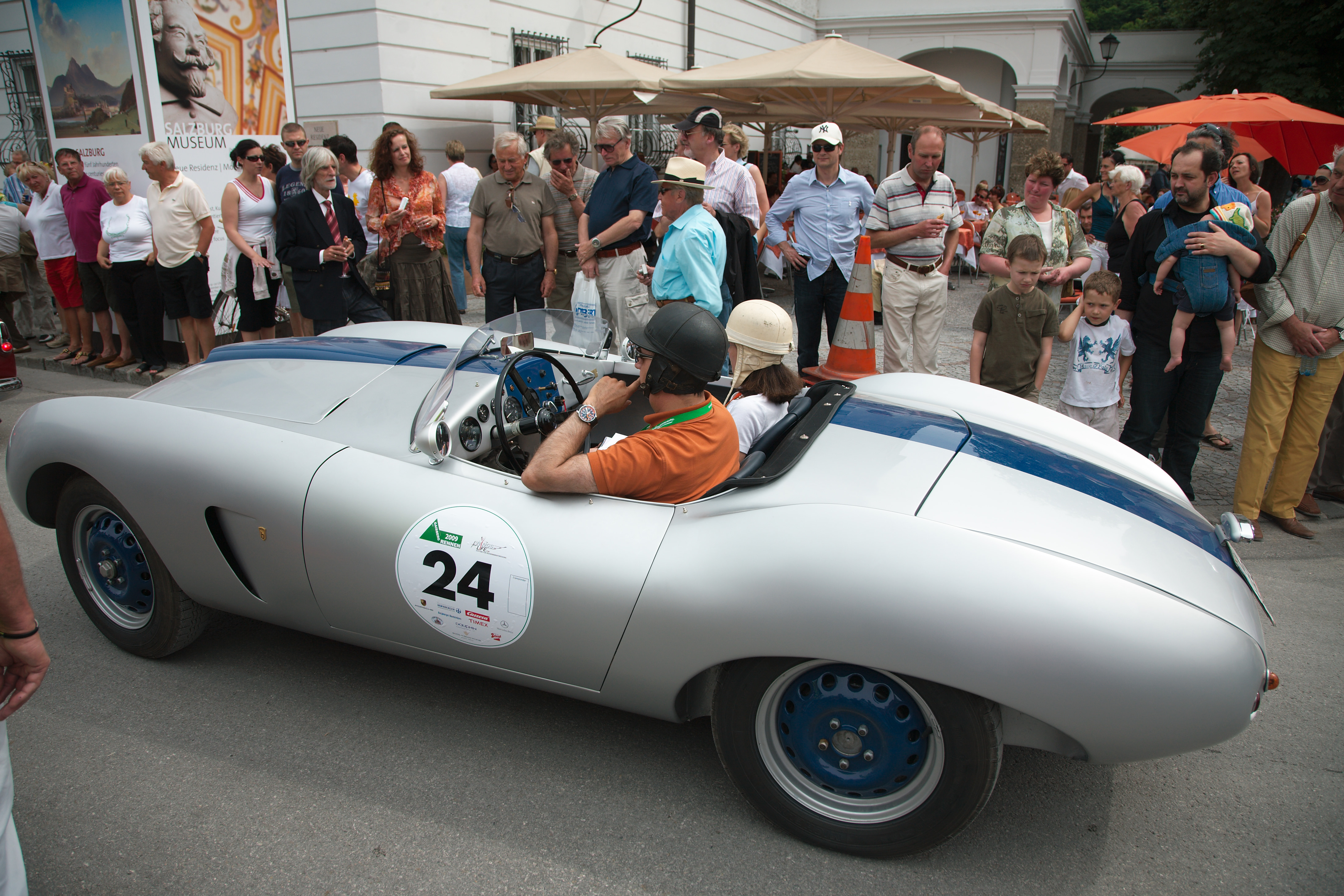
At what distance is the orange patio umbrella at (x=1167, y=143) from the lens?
826 centimetres

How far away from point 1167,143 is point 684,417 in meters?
8.19

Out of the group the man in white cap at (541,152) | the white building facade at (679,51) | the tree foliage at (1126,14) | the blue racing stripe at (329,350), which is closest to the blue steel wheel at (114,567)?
the blue racing stripe at (329,350)

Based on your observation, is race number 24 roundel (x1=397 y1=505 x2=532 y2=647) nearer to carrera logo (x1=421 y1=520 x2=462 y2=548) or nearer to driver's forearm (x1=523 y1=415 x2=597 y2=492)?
carrera logo (x1=421 y1=520 x2=462 y2=548)

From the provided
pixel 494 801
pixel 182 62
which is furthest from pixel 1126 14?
pixel 494 801

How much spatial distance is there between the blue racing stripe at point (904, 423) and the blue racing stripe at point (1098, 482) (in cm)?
5

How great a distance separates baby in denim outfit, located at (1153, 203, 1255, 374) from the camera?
4.20m

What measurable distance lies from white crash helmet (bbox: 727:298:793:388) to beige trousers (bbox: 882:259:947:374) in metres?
3.08

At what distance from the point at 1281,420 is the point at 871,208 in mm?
2841

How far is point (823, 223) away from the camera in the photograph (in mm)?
6102

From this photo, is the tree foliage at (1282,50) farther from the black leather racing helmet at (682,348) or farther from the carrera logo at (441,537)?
the carrera logo at (441,537)

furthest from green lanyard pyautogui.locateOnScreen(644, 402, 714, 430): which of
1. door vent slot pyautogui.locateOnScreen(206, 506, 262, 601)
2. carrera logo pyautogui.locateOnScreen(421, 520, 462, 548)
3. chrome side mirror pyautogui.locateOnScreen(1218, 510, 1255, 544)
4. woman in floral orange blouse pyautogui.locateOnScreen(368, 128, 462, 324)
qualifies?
woman in floral orange blouse pyautogui.locateOnScreen(368, 128, 462, 324)

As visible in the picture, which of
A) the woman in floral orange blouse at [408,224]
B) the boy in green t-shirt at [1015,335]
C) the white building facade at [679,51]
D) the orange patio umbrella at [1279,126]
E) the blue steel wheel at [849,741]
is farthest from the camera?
the white building facade at [679,51]

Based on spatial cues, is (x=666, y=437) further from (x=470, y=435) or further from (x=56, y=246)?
(x=56, y=246)

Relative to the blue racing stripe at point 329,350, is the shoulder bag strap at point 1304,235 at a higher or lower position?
higher
